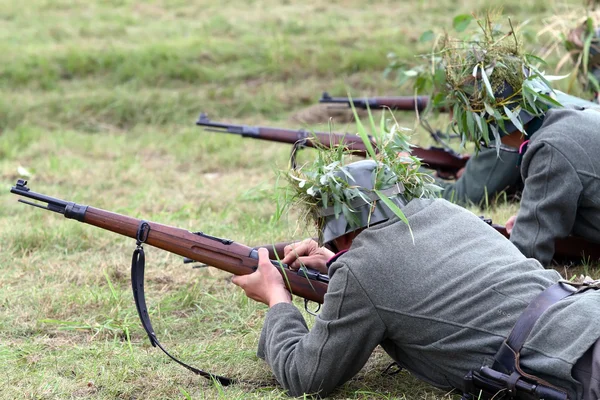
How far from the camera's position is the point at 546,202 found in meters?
4.24

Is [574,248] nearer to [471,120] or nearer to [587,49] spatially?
[471,120]

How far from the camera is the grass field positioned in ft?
13.2

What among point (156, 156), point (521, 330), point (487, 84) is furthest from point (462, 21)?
point (156, 156)

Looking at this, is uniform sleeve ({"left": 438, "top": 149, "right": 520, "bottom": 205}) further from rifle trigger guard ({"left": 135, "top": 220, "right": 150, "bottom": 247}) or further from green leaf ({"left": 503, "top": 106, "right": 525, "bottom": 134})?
rifle trigger guard ({"left": 135, "top": 220, "right": 150, "bottom": 247})

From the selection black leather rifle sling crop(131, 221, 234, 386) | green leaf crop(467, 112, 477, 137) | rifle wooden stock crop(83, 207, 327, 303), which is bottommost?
black leather rifle sling crop(131, 221, 234, 386)

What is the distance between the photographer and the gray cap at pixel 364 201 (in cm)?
321

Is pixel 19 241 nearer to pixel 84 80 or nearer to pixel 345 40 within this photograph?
pixel 84 80

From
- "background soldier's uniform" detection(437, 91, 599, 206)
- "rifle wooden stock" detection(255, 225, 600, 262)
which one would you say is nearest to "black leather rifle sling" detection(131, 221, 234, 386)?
"rifle wooden stock" detection(255, 225, 600, 262)

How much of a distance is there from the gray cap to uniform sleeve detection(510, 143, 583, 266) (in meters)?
1.27

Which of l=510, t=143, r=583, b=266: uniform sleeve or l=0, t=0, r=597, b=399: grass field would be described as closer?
l=0, t=0, r=597, b=399: grass field

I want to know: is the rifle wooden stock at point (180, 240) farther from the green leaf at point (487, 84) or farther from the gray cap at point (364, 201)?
the green leaf at point (487, 84)

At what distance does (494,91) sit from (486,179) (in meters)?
1.91

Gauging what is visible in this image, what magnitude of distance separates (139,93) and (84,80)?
0.90m

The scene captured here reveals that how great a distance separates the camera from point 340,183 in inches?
127
